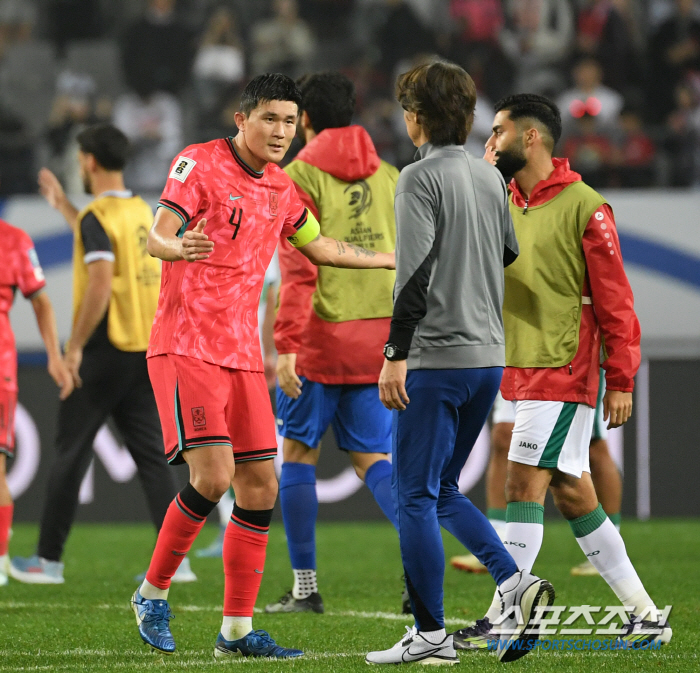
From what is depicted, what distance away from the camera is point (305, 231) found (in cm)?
463

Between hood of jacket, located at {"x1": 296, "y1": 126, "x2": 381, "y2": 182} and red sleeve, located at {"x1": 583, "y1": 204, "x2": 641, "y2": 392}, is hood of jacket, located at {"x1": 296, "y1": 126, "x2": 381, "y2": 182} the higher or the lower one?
the higher one

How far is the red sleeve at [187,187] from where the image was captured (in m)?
4.15

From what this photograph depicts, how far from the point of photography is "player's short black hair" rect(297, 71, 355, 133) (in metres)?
5.70

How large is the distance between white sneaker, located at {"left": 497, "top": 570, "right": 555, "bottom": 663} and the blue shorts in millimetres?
1662

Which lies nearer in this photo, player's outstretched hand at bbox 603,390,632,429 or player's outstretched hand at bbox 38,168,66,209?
player's outstretched hand at bbox 603,390,632,429

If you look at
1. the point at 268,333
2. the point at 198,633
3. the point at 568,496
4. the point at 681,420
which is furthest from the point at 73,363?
the point at 681,420

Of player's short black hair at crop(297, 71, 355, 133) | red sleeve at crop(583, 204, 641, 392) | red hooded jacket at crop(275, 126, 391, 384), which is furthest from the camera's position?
player's short black hair at crop(297, 71, 355, 133)

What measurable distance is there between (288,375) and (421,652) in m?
1.78

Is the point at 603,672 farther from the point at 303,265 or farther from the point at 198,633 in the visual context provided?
the point at 303,265

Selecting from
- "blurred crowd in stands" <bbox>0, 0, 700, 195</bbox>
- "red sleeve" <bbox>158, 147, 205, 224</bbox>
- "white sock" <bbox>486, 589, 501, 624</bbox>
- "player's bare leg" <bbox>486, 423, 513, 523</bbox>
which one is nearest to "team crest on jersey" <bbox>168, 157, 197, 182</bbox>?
"red sleeve" <bbox>158, 147, 205, 224</bbox>

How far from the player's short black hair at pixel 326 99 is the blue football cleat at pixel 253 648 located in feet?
8.55

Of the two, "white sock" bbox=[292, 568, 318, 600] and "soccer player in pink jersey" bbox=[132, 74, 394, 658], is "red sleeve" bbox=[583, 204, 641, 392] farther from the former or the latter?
"white sock" bbox=[292, 568, 318, 600]

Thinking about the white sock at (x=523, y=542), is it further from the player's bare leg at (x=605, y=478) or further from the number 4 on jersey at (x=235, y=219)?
the player's bare leg at (x=605, y=478)

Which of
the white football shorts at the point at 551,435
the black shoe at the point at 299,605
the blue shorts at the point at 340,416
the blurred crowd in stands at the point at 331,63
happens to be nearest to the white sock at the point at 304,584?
the black shoe at the point at 299,605
